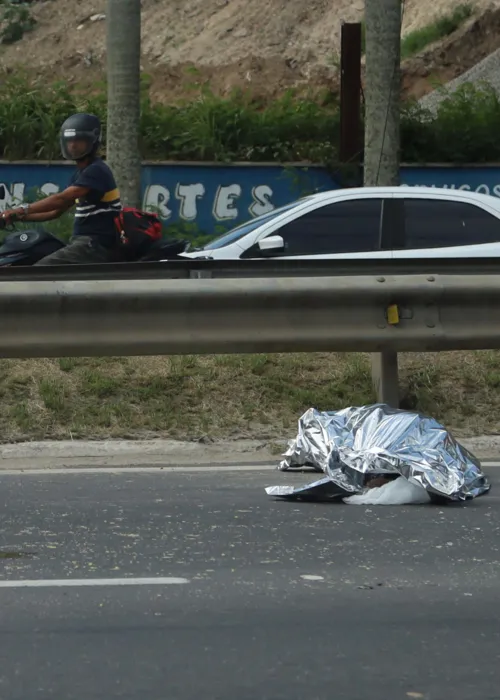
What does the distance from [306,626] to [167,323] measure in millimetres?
3539

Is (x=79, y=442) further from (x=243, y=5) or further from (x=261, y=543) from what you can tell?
(x=243, y=5)

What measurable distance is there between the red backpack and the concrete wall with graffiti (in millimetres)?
9418

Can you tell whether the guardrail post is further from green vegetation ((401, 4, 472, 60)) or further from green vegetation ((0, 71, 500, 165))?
green vegetation ((401, 4, 472, 60))

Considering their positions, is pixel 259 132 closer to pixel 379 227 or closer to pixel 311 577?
pixel 379 227

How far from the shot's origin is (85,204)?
8484mm

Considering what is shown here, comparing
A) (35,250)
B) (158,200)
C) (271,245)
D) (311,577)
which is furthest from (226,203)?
(311,577)

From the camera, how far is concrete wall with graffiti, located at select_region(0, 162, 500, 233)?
1800cm

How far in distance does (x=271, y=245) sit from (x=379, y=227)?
102cm

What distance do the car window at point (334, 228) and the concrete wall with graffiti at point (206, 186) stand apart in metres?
7.44

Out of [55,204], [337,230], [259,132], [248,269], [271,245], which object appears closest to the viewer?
[55,204]

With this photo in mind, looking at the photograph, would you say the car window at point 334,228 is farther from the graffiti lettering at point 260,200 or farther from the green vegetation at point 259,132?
the green vegetation at point 259,132

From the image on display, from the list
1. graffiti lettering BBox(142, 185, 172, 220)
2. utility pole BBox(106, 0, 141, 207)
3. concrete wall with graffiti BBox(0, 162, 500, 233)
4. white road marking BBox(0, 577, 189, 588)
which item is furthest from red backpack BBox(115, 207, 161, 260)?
concrete wall with graffiti BBox(0, 162, 500, 233)

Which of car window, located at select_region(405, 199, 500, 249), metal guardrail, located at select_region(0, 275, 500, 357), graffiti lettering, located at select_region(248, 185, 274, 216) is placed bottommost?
metal guardrail, located at select_region(0, 275, 500, 357)

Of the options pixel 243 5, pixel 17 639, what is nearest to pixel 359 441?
pixel 17 639
